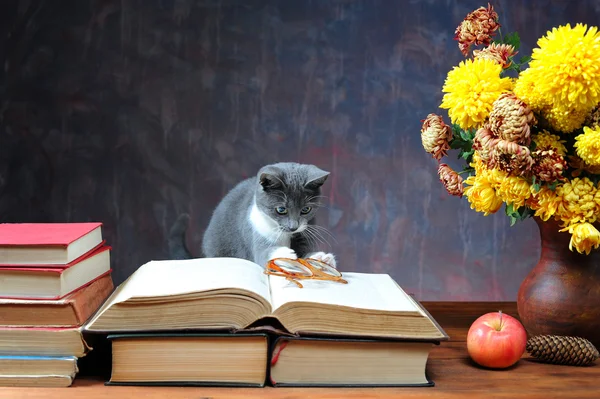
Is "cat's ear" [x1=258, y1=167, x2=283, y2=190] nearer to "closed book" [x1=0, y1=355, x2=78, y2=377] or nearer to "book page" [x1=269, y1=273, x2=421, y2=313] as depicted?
"book page" [x1=269, y1=273, x2=421, y2=313]

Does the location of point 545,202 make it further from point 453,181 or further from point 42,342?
point 42,342

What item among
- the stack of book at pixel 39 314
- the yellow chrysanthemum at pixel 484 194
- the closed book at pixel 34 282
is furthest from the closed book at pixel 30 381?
the yellow chrysanthemum at pixel 484 194

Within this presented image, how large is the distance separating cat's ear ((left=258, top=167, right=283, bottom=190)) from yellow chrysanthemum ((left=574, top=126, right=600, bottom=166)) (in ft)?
2.41

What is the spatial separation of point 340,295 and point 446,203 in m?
1.46

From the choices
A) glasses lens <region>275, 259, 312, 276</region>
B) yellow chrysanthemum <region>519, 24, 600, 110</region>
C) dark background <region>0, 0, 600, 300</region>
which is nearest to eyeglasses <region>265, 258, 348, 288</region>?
glasses lens <region>275, 259, 312, 276</region>

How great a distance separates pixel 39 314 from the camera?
3.18ft

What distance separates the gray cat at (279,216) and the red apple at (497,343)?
0.55 meters

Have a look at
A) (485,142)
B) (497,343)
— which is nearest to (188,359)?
(497,343)

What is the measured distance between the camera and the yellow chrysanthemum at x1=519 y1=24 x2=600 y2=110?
1.00 meters

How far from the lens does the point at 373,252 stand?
2412 mm

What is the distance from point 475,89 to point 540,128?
0.39 feet

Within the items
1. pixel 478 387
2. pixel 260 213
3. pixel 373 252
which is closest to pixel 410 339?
pixel 478 387

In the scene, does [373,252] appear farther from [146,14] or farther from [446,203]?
[146,14]

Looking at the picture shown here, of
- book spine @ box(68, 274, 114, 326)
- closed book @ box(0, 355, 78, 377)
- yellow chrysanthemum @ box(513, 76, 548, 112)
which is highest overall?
yellow chrysanthemum @ box(513, 76, 548, 112)
